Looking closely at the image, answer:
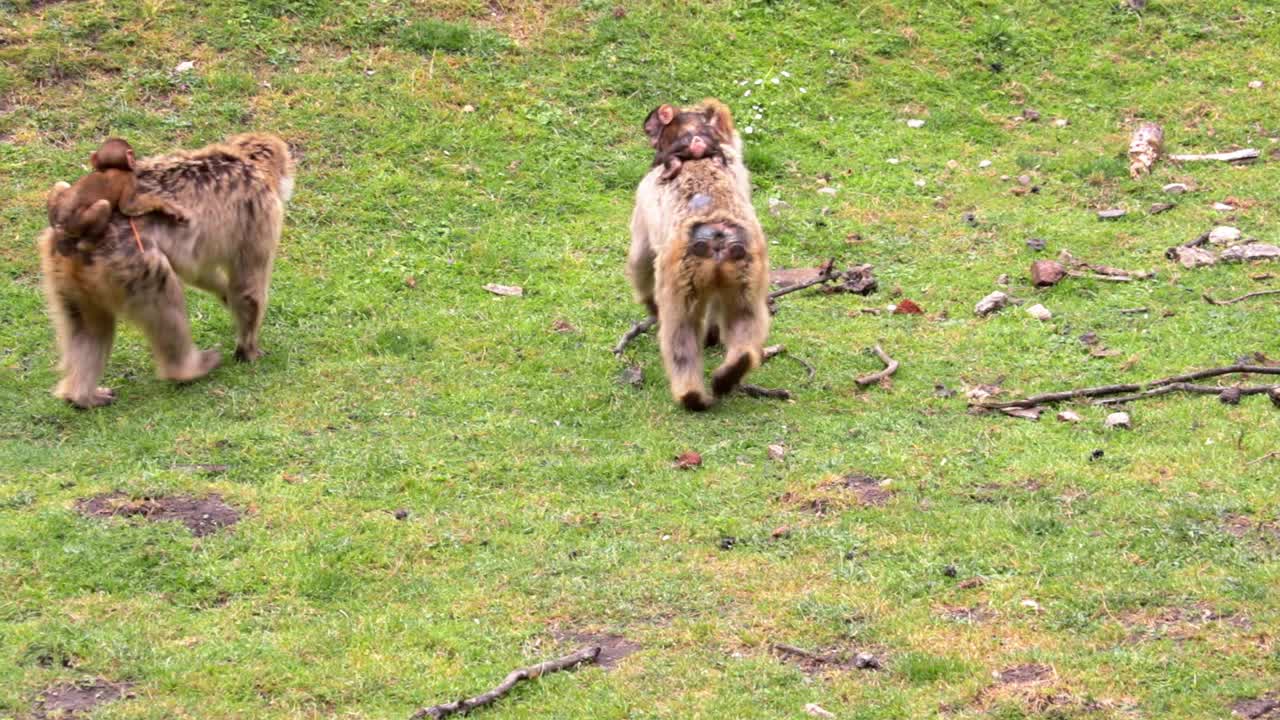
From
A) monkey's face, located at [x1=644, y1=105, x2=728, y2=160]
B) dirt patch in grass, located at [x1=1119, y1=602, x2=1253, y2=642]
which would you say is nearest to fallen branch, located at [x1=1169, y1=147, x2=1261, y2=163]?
monkey's face, located at [x1=644, y1=105, x2=728, y2=160]

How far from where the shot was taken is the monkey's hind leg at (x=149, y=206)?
938cm

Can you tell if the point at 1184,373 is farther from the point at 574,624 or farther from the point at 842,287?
the point at 574,624

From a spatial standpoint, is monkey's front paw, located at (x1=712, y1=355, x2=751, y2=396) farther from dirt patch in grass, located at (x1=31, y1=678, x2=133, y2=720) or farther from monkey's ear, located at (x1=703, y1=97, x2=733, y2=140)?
dirt patch in grass, located at (x1=31, y1=678, x2=133, y2=720)

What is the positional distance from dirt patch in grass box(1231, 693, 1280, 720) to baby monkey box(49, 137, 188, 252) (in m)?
6.66

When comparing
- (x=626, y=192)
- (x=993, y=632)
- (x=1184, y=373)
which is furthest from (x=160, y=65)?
(x=993, y=632)

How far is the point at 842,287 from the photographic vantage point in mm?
11961

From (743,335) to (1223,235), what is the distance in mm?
5026

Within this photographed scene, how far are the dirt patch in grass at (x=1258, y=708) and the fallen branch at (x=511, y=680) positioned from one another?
257 cm

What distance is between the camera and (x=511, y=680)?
6367 millimetres

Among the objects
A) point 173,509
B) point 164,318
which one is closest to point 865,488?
point 173,509

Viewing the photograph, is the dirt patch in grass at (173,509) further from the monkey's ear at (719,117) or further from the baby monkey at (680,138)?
the monkey's ear at (719,117)

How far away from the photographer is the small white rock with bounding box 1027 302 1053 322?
11039 millimetres

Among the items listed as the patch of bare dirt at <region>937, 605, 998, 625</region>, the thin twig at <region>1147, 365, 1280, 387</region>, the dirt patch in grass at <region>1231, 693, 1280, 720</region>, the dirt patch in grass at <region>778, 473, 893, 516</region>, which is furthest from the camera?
the thin twig at <region>1147, 365, 1280, 387</region>

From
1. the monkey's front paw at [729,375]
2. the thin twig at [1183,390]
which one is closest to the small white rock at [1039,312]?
the thin twig at [1183,390]
